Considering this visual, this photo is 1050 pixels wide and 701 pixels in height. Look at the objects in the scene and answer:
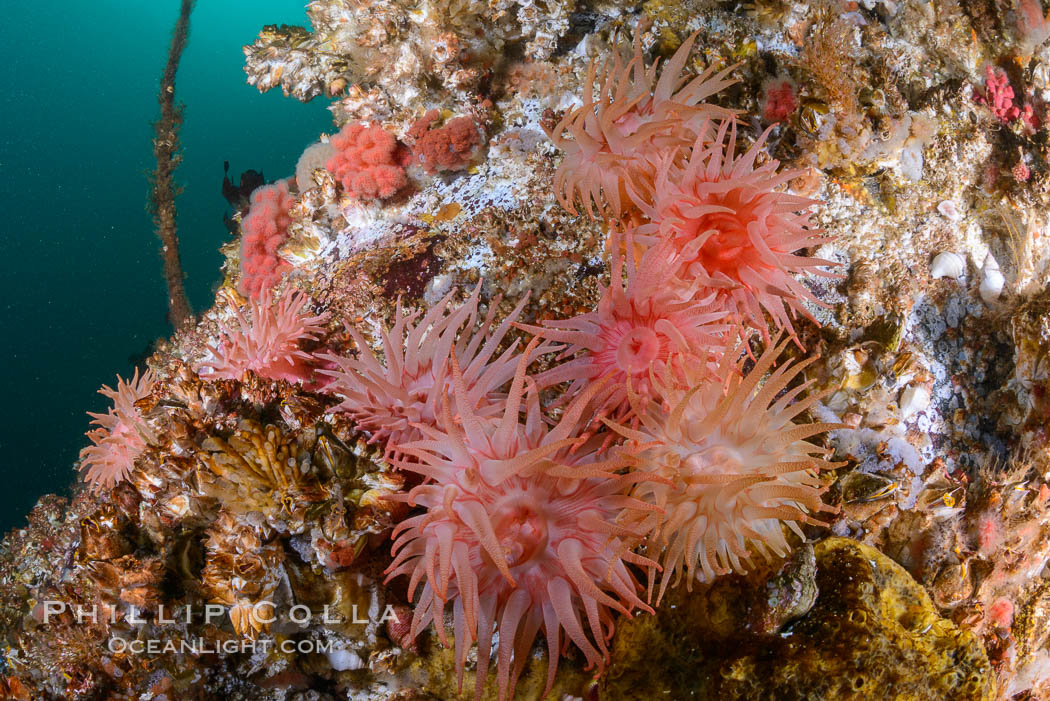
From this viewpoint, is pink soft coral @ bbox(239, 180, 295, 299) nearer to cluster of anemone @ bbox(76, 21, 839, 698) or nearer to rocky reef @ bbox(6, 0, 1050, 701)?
→ rocky reef @ bbox(6, 0, 1050, 701)

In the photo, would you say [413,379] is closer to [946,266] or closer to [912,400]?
[912,400]

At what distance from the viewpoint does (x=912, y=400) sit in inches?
102

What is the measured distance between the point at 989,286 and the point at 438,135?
3342 millimetres

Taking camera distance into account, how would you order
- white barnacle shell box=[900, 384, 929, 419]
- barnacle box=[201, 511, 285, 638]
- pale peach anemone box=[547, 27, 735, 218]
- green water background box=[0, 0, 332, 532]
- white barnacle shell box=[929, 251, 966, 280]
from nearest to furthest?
barnacle box=[201, 511, 285, 638] < pale peach anemone box=[547, 27, 735, 218] < white barnacle shell box=[900, 384, 929, 419] < white barnacle shell box=[929, 251, 966, 280] < green water background box=[0, 0, 332, 532]

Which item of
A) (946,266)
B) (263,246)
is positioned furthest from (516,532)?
(263,246)

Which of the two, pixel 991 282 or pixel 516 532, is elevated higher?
pixel 991 282

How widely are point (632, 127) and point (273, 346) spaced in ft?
6.65

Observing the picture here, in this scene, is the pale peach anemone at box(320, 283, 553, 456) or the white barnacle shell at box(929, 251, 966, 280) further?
the white barnacle shell at box(929, 251, 966, 280)

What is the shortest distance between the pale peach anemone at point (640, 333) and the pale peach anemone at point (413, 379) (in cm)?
18

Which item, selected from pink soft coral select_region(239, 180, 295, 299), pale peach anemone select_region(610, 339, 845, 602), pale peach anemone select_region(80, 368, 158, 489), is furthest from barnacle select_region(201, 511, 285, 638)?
pink soft coral select_region(239, 180, 295, 299)

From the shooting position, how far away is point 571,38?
3512 millimetres

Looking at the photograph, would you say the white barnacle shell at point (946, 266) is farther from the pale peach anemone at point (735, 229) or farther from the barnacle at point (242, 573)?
the barnacle at point (242, 573)

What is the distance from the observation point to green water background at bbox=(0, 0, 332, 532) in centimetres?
2220

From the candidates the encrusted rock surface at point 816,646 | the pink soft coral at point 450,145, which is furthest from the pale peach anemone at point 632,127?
the encrusted rock surface at point 816,646
